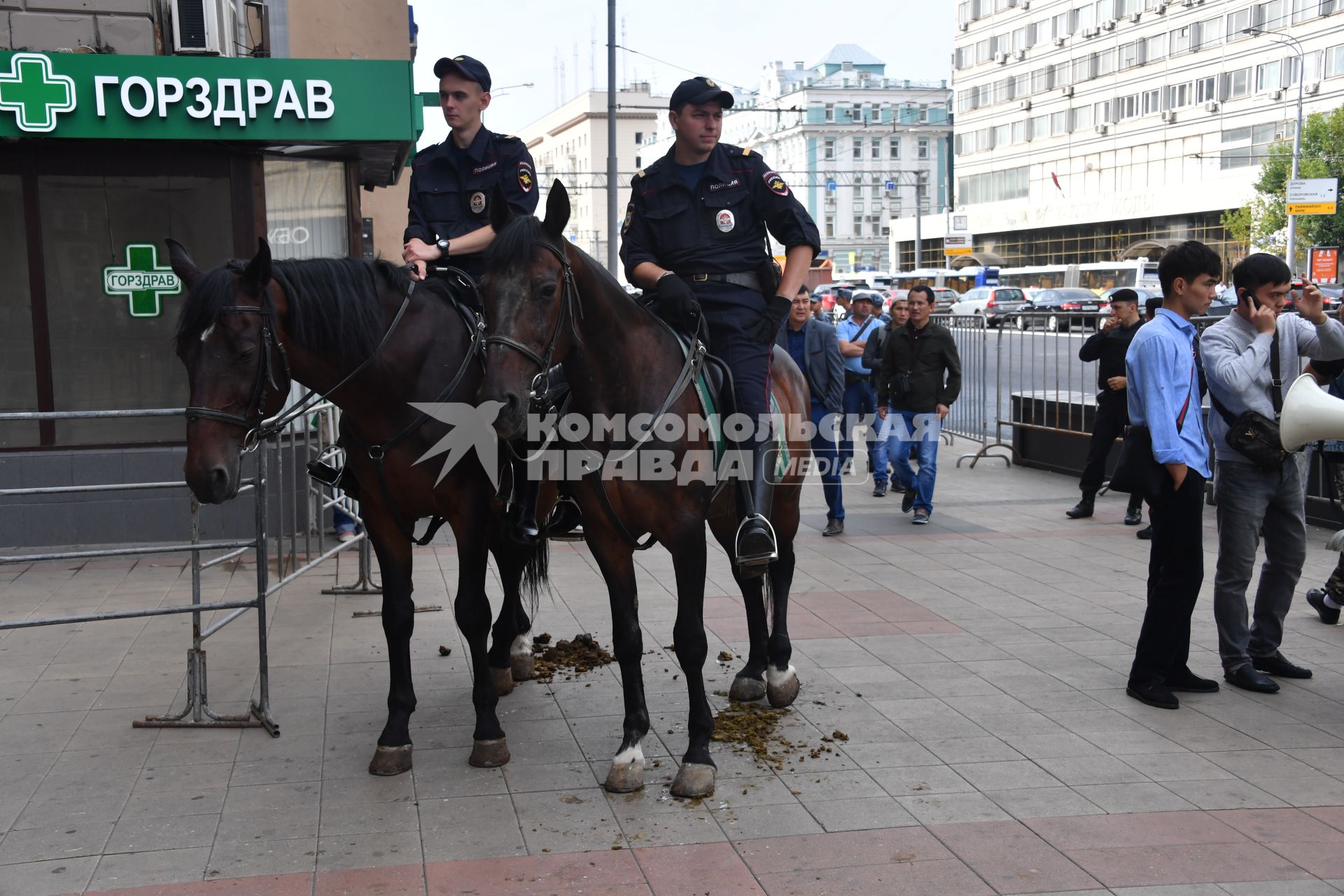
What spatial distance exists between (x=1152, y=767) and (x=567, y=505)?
2.67 meters

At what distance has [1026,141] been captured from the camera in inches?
2970

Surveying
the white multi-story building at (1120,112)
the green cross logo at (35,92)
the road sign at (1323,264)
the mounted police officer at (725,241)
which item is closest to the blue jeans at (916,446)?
the mounted police officer at (725,241)

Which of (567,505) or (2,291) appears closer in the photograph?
(567,505)

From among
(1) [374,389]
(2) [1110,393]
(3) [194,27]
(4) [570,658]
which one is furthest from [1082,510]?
(3) [194,27]

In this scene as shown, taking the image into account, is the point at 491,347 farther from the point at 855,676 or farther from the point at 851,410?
the point at 851,410

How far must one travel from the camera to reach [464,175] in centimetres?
591

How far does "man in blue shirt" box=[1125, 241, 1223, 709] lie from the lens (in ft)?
18.9

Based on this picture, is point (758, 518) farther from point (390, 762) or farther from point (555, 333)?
point (390, 762)

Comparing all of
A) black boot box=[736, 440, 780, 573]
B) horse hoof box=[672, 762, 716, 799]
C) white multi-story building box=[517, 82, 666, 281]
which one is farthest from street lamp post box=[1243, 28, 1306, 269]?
white multi-story building box=[517, 82, 666, 281]

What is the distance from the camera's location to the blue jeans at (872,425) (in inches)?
481

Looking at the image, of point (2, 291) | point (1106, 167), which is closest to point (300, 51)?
point (2, 291)

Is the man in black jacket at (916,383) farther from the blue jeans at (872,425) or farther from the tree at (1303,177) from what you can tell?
the tree at (1303,177)

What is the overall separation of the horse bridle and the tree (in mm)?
52767

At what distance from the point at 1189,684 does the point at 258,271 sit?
473 cm
